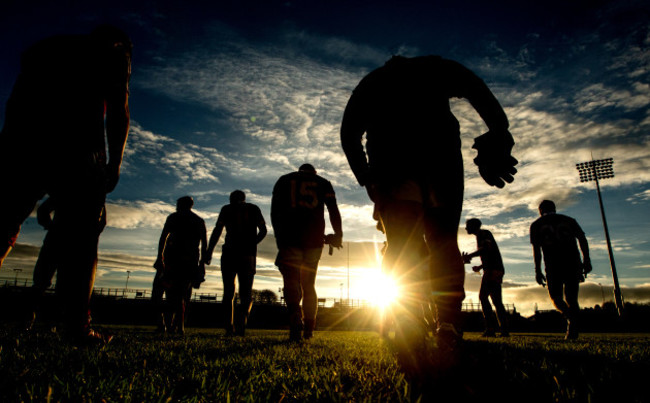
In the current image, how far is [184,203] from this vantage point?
7.17 metres

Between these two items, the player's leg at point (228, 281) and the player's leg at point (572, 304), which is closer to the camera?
the player's leg at point (572, 304)

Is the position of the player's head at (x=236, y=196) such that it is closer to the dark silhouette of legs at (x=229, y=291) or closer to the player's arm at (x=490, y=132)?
the dark silhouette of legs at (x=229, y=291)

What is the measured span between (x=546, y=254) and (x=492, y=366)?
6062mm

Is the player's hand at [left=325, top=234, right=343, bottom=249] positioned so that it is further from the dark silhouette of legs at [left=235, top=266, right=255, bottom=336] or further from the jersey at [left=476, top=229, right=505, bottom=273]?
the jersey at [left=476, top=229, right=505, bottom=273]

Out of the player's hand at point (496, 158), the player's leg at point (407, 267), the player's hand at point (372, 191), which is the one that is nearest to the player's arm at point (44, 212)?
the player's hand at point (372, 191)

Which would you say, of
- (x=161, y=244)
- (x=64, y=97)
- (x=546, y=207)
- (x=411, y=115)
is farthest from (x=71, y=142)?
(x=546, y=207)

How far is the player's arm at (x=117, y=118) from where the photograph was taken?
2.67m

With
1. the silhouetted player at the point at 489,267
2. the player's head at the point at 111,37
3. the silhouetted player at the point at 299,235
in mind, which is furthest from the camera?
the silhouetted player at the point at 489,267

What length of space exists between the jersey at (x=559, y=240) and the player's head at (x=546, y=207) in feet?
0.89

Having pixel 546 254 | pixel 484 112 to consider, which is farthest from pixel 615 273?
pixel 484 112

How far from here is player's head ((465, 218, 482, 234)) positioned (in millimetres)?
8008

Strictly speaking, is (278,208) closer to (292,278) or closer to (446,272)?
(292,278)

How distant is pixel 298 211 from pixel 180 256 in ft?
11.1

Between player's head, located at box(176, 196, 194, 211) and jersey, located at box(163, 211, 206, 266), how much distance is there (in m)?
0.11
